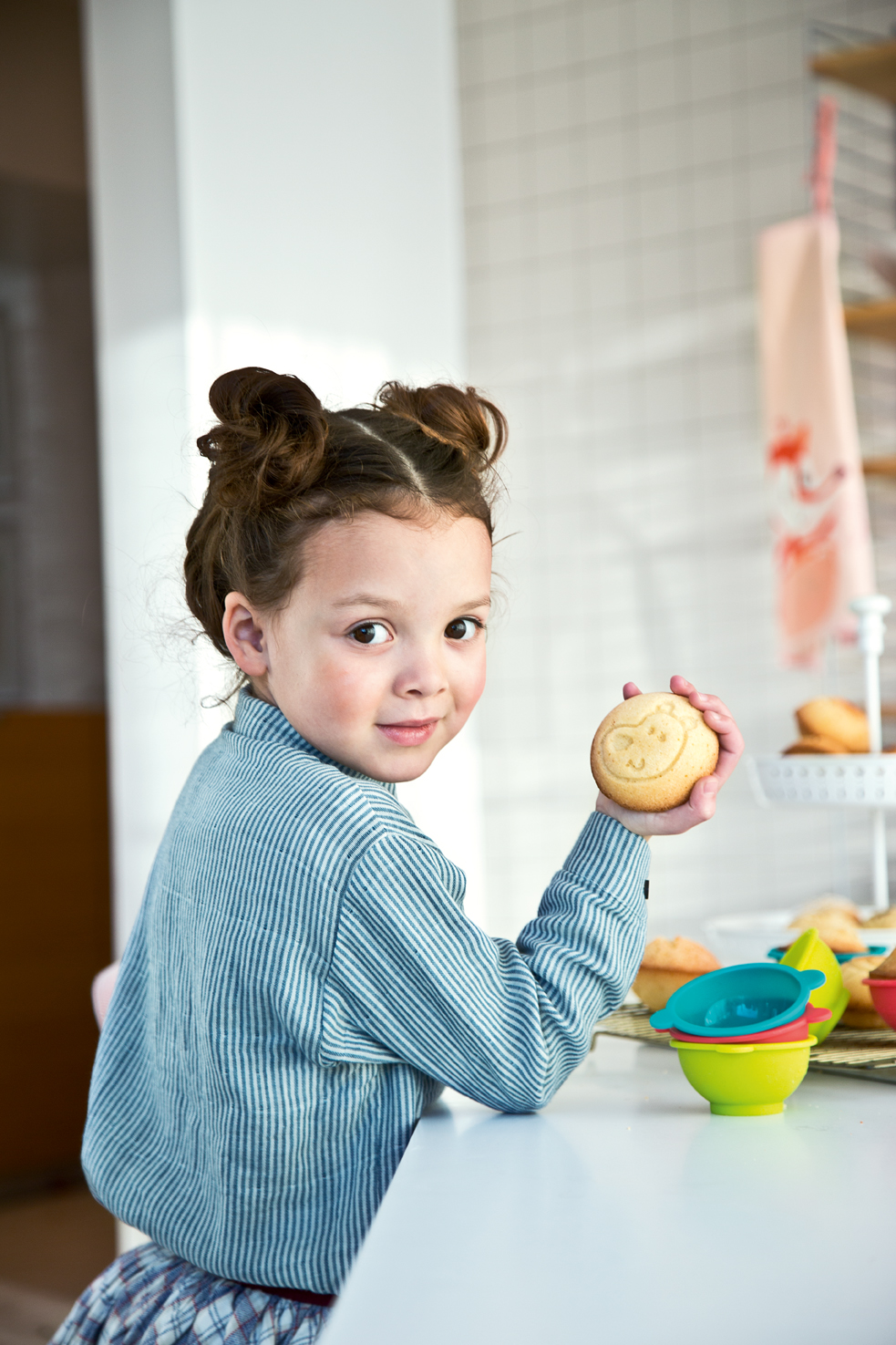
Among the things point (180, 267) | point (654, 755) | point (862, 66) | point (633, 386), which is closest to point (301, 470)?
point (654, 755)

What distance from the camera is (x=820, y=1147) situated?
0.64 metres

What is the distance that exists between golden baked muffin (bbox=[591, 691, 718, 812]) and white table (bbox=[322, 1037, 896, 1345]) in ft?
0.59

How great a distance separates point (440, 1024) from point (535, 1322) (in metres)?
0.25

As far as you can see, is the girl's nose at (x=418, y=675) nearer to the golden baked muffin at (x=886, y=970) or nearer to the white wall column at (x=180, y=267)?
the golden baked muffin at (x=886, y=970)

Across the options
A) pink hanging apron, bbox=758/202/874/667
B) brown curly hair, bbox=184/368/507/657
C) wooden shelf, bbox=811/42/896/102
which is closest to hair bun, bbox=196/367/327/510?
brown curly hair, bbox=184/368/507/657

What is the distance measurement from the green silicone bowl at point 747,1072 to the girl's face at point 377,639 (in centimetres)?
24

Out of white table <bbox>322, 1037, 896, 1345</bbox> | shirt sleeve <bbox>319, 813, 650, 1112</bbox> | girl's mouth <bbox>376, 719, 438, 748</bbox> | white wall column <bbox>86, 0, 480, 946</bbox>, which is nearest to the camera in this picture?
white table <bbox>322, 1037, 896, 1345</bbox>

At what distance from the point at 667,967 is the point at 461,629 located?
265 mm

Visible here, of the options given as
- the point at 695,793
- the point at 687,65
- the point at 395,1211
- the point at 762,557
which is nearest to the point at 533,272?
the point at 687,65

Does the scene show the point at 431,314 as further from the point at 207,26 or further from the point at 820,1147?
the point at 820,1147

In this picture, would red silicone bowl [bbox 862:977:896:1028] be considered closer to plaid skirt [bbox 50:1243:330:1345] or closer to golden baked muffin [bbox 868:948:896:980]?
golden baked muffin [bbox 868:948:896:980]

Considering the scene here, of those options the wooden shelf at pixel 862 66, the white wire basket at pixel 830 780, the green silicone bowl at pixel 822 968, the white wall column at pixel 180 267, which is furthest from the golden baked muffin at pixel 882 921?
the wooden shelf at pixel 862 66

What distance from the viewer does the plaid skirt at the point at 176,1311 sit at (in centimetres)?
72

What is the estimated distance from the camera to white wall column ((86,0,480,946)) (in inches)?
74.7
